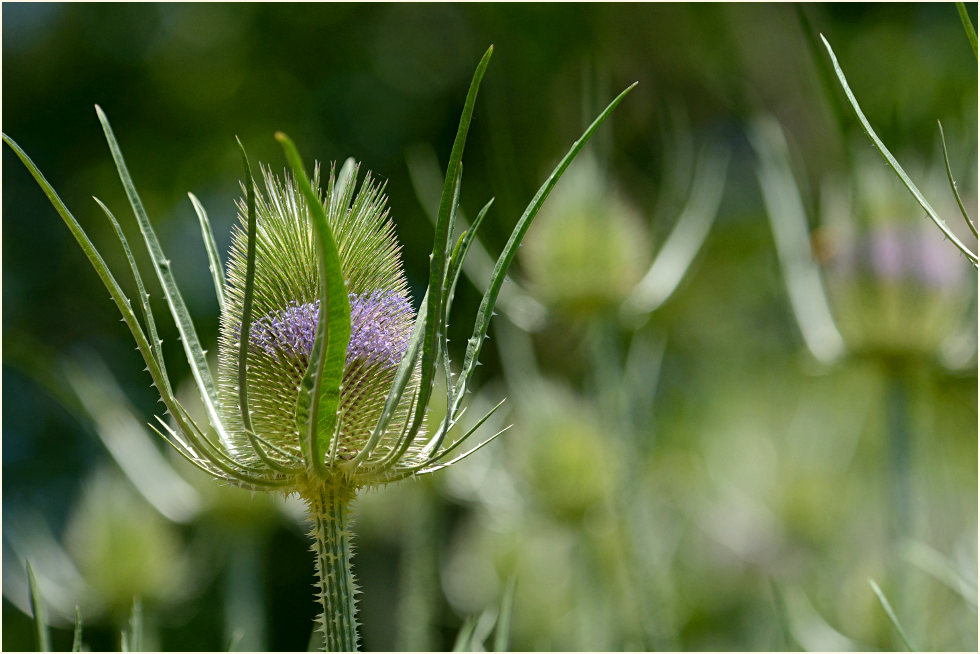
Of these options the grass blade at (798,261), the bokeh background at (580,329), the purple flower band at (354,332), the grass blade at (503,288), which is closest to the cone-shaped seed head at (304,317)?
the purple flower band at (354,332)

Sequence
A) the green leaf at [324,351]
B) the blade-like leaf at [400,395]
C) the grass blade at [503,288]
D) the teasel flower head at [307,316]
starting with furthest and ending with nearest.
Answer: the grass blade at [503,288]
the teasel flower head at [307,316]
the blade-like leaf at [400,395]
the green leaf at [324,351]

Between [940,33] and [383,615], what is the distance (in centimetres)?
433

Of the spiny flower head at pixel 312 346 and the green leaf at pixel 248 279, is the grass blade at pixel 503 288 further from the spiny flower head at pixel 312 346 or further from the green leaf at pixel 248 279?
the green leaf at pixel 248 279

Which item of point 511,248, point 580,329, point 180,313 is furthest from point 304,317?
point 580,329

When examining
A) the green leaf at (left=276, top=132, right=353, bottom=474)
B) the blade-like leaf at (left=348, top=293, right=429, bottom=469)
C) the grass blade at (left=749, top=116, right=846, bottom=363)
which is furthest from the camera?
the grass blade at (left=749, top=116, right=846, bottom=363)

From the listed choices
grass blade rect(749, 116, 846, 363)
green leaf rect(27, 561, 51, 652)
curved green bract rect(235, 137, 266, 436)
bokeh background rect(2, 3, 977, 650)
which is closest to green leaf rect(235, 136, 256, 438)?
curved green bract rect(235, 137, 266, 436)

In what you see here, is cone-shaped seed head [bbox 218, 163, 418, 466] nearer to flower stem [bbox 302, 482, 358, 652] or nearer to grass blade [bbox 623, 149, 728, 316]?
flower stem [bbox 302, 482, 358, 652]

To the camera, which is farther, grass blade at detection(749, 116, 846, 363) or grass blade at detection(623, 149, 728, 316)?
grass blade at detection(623, 149, 728, 316)

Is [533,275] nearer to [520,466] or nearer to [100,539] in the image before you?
[520,466]

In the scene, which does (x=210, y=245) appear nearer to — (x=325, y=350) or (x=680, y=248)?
(x=325, y=350)

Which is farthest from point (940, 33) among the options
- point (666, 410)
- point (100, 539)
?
point (100, 539)

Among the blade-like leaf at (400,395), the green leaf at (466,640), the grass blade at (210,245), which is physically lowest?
the green leaf at (466,640)

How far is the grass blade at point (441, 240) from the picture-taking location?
1.78 feet

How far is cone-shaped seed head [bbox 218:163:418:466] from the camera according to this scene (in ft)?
2.44
